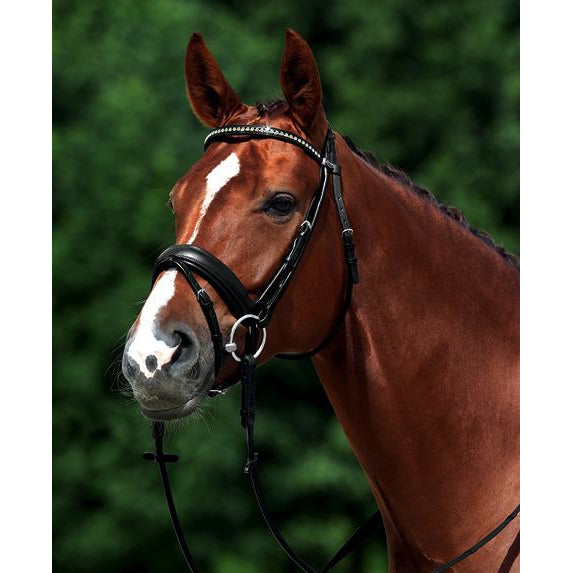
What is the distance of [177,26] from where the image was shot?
4.66 metres

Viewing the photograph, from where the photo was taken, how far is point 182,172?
4.67m

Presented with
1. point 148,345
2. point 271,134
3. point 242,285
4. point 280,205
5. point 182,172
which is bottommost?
point 148,345

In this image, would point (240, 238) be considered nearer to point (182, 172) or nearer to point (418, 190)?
point (418, 190)

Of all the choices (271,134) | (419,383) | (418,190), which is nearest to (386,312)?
(419,383)

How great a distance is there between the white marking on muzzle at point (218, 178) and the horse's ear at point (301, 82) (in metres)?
0.19

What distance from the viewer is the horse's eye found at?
207cm

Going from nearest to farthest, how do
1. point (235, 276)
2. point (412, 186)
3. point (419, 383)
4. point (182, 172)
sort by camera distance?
point (235, 276)
point (419, 383)
point (412, 186)
point (182, 172)

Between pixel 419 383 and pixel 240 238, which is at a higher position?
pixel 240 238

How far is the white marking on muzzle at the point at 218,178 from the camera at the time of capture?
2039 mm

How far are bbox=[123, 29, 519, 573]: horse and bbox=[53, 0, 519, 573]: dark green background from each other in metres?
1.72

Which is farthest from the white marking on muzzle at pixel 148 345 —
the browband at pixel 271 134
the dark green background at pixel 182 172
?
the dark green background at pixel 182 172

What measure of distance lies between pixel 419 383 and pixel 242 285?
0.49 m

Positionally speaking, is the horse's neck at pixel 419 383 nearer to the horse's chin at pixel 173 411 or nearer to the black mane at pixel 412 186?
the black mane at pixel 412 186
